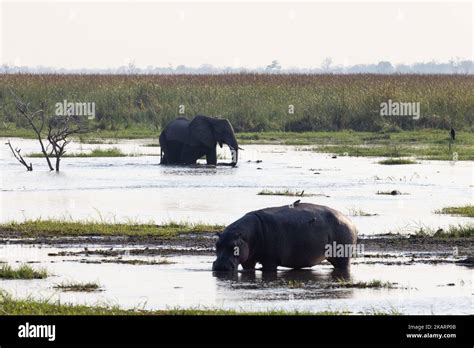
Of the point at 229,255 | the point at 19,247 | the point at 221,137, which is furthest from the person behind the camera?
the point at 221,137

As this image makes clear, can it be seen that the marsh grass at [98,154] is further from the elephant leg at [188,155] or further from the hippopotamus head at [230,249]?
the hippopotamus head at [230,249]

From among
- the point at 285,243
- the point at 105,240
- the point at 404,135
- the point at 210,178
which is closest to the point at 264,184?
the point at 210,178

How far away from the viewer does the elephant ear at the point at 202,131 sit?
105 feet

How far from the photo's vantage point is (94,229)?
18.2 metres

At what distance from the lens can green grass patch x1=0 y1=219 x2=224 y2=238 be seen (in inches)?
706

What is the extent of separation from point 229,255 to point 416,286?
2.12 m

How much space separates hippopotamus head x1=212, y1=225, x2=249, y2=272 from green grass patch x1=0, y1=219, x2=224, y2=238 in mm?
3154

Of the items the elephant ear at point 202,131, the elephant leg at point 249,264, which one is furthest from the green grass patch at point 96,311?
the elephant ear at point 202,131

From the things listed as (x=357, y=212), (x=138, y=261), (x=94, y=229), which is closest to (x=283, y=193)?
(x=357, y=212)

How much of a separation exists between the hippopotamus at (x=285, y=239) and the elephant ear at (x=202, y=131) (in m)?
16.4

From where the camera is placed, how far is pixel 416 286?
45.6 feet

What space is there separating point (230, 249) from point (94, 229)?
3.98 m
